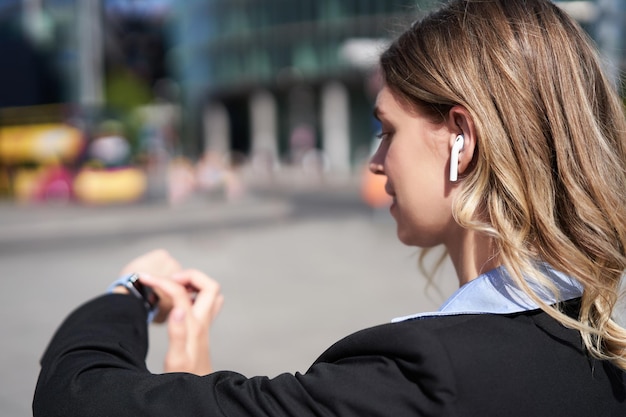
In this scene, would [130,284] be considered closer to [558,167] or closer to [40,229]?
[558,167]

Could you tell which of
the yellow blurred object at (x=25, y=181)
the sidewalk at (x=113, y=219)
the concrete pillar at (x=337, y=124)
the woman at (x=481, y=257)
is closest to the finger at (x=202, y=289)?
the woman at (x=481, y=257)

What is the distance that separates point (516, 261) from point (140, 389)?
594mm

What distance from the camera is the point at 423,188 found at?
4.02ft

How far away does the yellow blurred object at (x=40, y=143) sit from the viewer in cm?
2031

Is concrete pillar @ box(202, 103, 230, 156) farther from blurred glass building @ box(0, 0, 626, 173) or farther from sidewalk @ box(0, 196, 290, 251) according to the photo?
sidewalk @ box(0, 196, 290, 251)

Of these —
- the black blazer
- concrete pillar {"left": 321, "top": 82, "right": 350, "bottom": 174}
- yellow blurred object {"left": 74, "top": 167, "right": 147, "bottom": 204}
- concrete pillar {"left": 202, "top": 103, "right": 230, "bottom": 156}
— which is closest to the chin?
the black blazer

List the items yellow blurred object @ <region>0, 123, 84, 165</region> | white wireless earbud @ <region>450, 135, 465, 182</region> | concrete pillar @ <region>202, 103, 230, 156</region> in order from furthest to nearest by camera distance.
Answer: concrete pillar @ <region>202, 103, 230, 156</region> → yellow blurred object @ <region>0, 123, 84, 165</region> → white wireless earbud @ <region>450, 135, 465, 182</region>

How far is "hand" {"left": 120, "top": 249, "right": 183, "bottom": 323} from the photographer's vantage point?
1.55m

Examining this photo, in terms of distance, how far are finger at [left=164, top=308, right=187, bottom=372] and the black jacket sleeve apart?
1.19ft

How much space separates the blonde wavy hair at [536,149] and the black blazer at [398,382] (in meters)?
0.07

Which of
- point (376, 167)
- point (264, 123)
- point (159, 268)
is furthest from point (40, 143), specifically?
point (264, 123)

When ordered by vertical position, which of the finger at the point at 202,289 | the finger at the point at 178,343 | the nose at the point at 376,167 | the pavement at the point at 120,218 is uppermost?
the nose at the point at 376,167

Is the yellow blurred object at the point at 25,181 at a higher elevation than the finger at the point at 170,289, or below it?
below

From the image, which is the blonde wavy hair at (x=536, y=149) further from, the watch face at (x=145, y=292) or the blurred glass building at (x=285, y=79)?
the blurred glass building at (x=285, y=79)
